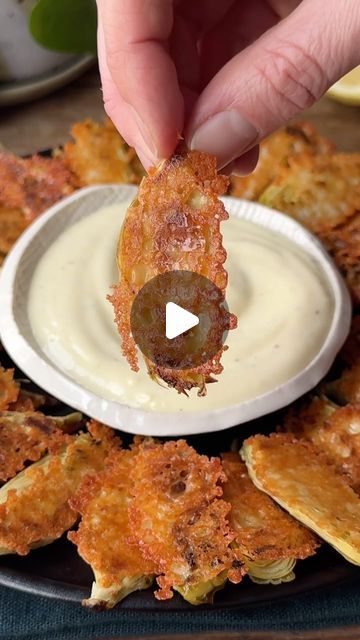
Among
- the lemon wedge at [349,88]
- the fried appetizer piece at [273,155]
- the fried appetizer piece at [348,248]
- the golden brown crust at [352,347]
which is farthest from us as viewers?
the lemon wedge at [349,88]

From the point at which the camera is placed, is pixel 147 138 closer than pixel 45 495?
Yes

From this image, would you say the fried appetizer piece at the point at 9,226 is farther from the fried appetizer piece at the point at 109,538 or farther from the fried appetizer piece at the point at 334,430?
the fried appetizer piece at the point at 334,430

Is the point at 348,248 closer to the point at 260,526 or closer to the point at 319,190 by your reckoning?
the point at 319,190

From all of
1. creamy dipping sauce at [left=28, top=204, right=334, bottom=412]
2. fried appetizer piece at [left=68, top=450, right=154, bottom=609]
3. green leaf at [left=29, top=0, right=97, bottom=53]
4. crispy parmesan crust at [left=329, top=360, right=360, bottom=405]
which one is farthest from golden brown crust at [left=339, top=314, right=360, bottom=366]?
green leaf at [left=29, top=0, right=97, bottom=53]

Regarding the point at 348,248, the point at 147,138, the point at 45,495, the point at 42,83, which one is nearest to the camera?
the point at 147,138

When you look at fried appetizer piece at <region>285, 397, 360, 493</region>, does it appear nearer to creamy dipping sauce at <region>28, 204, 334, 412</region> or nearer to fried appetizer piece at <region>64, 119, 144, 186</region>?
creamy dipping sauce at <region>28, 204, 334, 412</region>

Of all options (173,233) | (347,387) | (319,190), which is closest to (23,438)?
(173,233)
